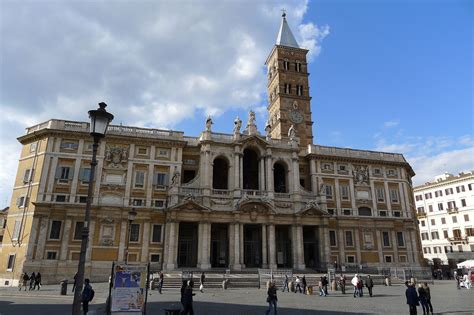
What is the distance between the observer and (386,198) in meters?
46.4

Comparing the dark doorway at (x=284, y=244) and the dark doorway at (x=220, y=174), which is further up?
the dark doorway at (x=220, y=174)

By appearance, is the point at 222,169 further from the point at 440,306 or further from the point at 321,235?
the point at 440,306

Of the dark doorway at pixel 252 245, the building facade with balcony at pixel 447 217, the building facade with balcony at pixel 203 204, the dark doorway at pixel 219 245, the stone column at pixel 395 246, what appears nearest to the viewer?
the building facade with balcony at pixel 203 204

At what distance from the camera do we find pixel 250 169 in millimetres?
44906

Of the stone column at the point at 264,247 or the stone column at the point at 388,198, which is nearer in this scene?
the stone column at the point at 264,247

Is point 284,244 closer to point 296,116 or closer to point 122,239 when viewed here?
point 122,239

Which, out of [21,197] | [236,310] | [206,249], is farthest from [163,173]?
[236,310]

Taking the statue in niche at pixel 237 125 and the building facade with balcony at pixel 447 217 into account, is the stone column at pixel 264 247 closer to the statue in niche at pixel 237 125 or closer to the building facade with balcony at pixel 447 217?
the statue in niche at pixel 237 125

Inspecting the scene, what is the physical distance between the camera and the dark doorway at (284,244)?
4106 cm

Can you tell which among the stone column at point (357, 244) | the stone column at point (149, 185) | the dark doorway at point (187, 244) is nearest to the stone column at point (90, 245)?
the stone column at point (149, 185)

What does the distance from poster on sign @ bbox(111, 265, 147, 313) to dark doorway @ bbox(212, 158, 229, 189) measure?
3220 centimetres

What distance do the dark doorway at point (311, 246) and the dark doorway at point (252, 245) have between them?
6.18m

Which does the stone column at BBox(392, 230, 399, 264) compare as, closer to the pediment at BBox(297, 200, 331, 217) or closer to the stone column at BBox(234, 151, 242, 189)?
the pediment at BBox(297, 200, 331, 217)

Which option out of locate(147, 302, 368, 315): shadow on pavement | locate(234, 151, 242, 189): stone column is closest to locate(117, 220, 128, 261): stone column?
locate(234, 151, 242, 189): stone column
